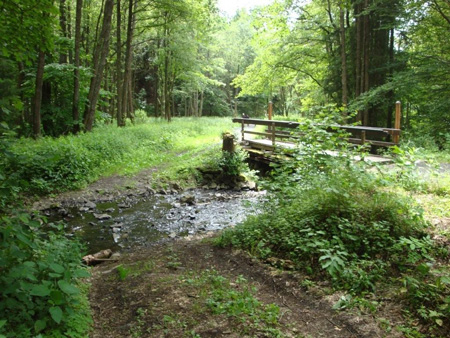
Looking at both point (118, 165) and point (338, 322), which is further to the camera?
point (118, 165)

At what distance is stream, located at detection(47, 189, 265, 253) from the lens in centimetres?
691

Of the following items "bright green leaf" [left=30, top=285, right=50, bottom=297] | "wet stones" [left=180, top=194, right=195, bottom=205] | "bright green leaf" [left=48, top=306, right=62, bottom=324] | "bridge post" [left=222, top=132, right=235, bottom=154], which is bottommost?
"wet stones" [left=180, top=194, right=195, bottom=205]

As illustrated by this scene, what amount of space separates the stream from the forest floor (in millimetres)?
1686

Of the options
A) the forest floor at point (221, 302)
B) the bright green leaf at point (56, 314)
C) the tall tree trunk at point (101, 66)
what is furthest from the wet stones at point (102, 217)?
the tall tree trunk at point (101, 66)

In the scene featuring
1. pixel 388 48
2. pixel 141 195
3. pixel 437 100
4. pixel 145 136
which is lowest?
pixel 141 195

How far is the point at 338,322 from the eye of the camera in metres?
3.25

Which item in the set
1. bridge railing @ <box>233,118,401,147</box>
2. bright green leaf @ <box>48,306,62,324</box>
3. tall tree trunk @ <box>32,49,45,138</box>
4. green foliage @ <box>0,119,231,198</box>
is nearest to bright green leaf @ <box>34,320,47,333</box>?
bright green leaf @ <box>48,306,62,324</box>

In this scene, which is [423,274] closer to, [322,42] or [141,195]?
[141,195]

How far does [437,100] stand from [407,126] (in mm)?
4332

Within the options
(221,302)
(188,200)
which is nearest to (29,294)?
(221,302)

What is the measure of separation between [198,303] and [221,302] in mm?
272

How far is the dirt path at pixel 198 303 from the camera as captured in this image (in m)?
3.11

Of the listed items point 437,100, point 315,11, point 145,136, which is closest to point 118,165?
point 145,136

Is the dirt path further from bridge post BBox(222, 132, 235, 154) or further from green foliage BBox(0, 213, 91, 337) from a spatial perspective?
bridge post BBox(222, 132, 235, 154)
